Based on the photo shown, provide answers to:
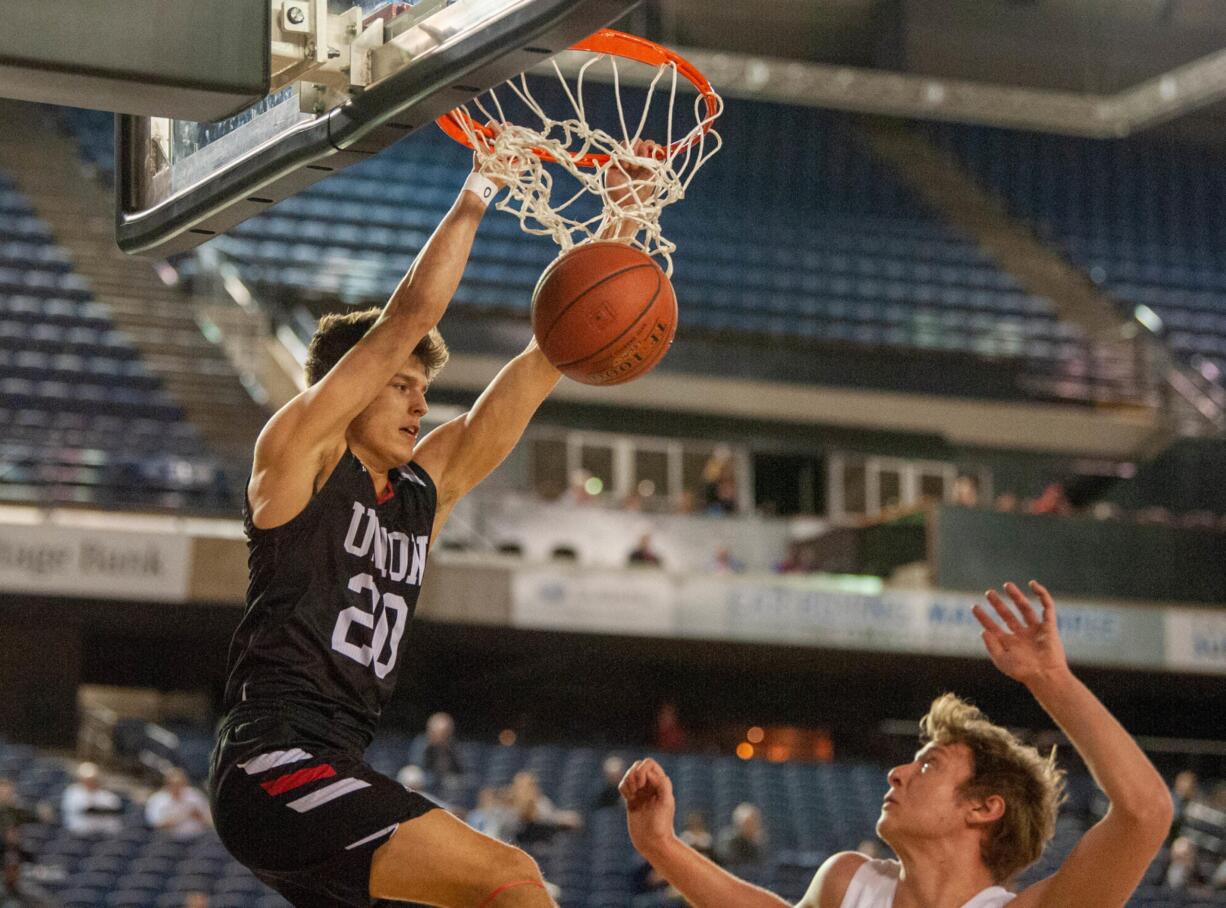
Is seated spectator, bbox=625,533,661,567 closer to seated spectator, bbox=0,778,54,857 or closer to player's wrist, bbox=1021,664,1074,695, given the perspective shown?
seated spectator, bbox=0,778,54,857

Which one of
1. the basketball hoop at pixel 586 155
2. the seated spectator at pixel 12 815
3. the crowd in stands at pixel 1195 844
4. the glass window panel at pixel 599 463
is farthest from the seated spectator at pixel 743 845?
the basketball hoop at pixel 586 155

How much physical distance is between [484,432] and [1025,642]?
53.5 inches

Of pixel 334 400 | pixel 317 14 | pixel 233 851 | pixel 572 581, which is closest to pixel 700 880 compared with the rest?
pixel 233 851

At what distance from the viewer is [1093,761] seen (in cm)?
264

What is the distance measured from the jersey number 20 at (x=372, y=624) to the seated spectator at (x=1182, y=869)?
32.5 ft

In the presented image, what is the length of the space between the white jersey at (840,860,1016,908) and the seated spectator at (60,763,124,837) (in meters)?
8.04

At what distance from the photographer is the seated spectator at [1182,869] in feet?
38.8

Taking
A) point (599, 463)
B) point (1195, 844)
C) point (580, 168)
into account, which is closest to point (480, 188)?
point (580, 168)

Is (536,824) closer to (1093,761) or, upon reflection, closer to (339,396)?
(339,396)

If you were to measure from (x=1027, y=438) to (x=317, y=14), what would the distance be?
52.1 ft

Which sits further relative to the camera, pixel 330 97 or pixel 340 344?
pixel 340 344

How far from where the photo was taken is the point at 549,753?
13258 millimetres

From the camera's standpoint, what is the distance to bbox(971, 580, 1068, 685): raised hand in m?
2.68

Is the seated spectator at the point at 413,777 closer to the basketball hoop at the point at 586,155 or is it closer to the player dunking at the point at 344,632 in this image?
the basketball hoop at the point at 586,155
